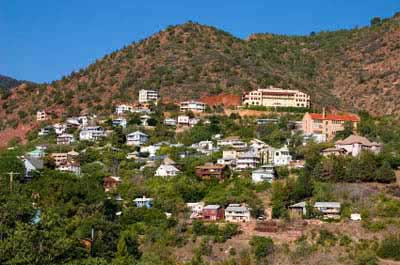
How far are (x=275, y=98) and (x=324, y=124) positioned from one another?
9210 mm

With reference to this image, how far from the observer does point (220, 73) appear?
8231cm

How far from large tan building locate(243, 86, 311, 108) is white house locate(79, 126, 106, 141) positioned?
13.5 m

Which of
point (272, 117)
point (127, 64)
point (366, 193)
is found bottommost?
point (366, 193)

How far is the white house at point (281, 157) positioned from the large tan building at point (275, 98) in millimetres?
15844

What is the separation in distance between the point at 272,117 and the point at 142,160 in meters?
14.0

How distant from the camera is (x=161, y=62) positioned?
278ft

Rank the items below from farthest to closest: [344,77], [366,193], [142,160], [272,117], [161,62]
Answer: [344,77] < [161,62] < [272,117] < [142,160] < [366,193]

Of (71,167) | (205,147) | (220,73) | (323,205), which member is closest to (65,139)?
(71,167)

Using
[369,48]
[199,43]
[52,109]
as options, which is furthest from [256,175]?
[369,48]

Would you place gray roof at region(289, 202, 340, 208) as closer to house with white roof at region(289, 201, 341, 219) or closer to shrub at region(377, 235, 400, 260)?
house with white roof at region(289, 201, 341, 219)

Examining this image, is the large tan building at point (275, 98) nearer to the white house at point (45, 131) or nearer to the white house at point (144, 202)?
the white house at point (45, 131)

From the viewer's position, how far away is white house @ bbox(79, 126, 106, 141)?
66812 mm

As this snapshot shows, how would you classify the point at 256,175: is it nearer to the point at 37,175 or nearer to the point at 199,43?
the point at 37,175

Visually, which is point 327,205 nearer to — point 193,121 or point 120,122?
point 193,121
